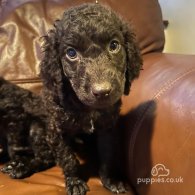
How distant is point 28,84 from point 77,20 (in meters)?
0.64

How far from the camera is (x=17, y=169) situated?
1.37m

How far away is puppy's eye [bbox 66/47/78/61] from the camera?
3.90ft

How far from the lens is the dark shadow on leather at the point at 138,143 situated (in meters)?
1.26

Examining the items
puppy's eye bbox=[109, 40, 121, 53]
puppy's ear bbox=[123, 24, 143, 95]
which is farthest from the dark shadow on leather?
puppy's eye bbox=[109, 40, 121, 53]

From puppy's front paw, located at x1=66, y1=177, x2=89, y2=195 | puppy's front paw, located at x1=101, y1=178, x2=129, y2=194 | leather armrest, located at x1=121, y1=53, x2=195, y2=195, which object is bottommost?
puppy's front paw, located at x1=101, y1=178, x2=129, y2=194

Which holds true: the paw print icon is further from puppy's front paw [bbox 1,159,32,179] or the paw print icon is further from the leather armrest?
puppy's front paw [bbox 1,159,32,179]

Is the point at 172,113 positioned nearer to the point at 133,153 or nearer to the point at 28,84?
the point at 133,153

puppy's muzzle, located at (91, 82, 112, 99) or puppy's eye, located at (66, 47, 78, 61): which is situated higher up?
puppy's eye, located at (66, 47, 78, 61)

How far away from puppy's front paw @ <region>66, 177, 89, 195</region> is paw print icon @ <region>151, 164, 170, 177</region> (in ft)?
0.81

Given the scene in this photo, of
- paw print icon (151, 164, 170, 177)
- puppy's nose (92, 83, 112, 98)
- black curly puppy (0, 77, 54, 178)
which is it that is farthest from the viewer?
black curly puppy (0, 77, 54, 178)

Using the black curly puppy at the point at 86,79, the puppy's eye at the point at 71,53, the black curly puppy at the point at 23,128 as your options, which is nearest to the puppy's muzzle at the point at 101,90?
the black curly puppy at the point at 86,79

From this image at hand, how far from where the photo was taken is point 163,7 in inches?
88.0

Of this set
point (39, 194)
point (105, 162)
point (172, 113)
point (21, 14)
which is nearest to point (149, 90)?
point (172, 113)

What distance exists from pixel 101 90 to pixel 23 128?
0.58 metres
